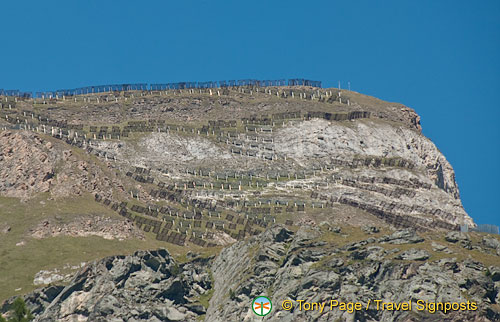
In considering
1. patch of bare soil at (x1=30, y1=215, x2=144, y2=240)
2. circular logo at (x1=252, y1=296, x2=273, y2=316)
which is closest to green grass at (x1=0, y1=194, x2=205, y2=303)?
patch of bare soil at (x1=30, y1=215, x2=144, y2=240)

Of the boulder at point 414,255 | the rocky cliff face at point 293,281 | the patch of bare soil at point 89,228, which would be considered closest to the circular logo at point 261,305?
the rocky cliff face at point 293,281

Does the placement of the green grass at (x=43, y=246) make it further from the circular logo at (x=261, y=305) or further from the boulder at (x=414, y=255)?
the boulder at (x=414, y=255)

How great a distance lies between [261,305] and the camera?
14012 cm

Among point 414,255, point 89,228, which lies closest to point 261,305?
point 414,255

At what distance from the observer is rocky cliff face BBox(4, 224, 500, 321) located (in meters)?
126

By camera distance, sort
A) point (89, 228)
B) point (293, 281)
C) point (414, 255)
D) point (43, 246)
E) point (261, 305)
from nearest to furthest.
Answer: point (414, 255), point (261, 305), point (293, 281), point (43, 246), point (89, 228)

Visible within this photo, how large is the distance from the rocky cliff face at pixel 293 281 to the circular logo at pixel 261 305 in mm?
830

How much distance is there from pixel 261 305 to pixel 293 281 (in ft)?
16.4

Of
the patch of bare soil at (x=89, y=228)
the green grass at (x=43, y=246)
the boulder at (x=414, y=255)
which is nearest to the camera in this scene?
the boulder at (x=414, y=255)

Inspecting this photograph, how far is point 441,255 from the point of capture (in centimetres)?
13450

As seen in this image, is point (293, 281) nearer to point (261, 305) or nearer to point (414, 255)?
point (261, 305)

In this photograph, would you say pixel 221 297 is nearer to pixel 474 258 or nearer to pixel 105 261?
pixel 105 261

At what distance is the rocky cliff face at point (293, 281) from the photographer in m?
126

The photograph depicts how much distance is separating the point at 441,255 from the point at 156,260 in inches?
1663
